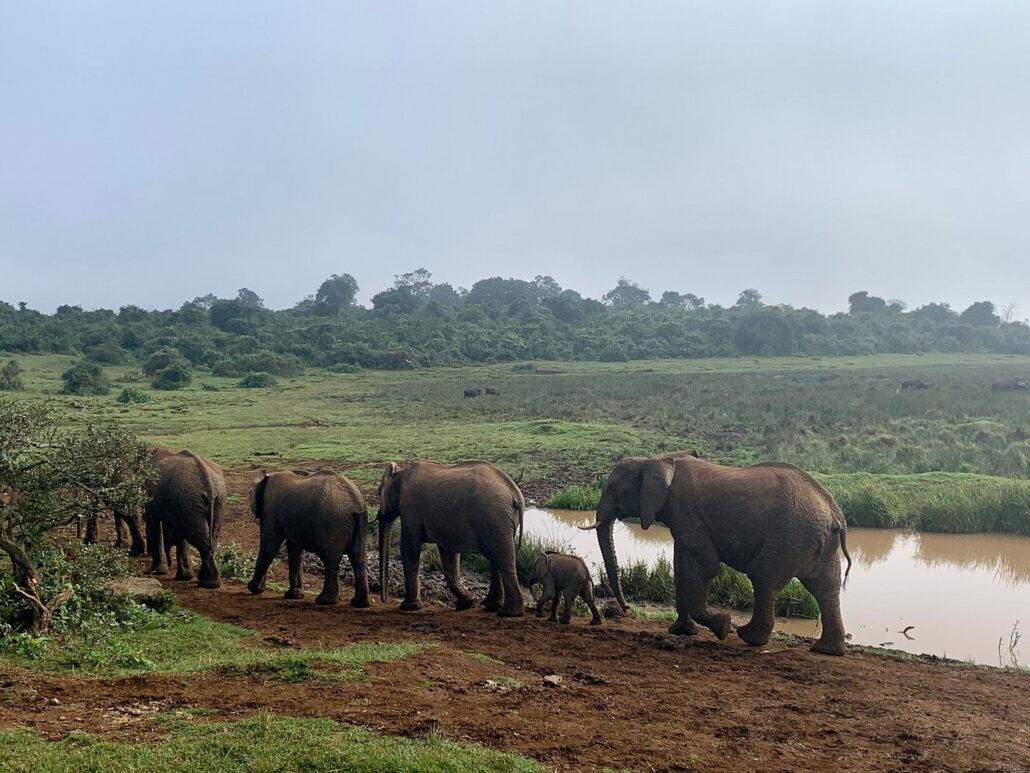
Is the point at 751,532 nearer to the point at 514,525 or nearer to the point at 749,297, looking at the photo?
the point at 514,525

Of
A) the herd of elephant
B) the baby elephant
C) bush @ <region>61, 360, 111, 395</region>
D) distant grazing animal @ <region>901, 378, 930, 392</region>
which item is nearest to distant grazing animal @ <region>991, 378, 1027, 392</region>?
distant grazing animal @ <region>901, 378, 930, 392</region>

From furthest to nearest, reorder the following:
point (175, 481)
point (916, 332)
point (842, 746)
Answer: point (916, 332) → point (175, 481) → point (842, 746)

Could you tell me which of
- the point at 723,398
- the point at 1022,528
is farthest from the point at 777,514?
the point at 723,398

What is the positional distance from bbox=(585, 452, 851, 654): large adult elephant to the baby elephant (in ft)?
3.42

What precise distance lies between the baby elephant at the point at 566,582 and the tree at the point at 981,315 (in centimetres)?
12730

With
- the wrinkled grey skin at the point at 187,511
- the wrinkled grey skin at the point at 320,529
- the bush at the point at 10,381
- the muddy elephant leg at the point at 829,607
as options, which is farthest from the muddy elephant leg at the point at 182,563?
the bush at the point at 10,381

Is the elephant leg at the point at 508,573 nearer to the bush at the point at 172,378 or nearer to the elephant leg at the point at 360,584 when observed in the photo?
the elephant leg at the point at 360,584

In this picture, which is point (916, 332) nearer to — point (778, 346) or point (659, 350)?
point (778, 346)

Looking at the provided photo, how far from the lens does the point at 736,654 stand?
928 centimetres

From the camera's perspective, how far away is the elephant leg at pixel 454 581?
1134 centimetres

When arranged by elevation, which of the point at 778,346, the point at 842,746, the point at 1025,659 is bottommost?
the point at 1025,659

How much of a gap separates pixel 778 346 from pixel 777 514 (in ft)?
253

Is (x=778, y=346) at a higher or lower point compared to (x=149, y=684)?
higher

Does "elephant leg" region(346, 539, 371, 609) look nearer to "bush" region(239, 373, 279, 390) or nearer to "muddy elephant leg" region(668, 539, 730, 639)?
"muddy elephant leg" region(668, 539, 730, 639)
